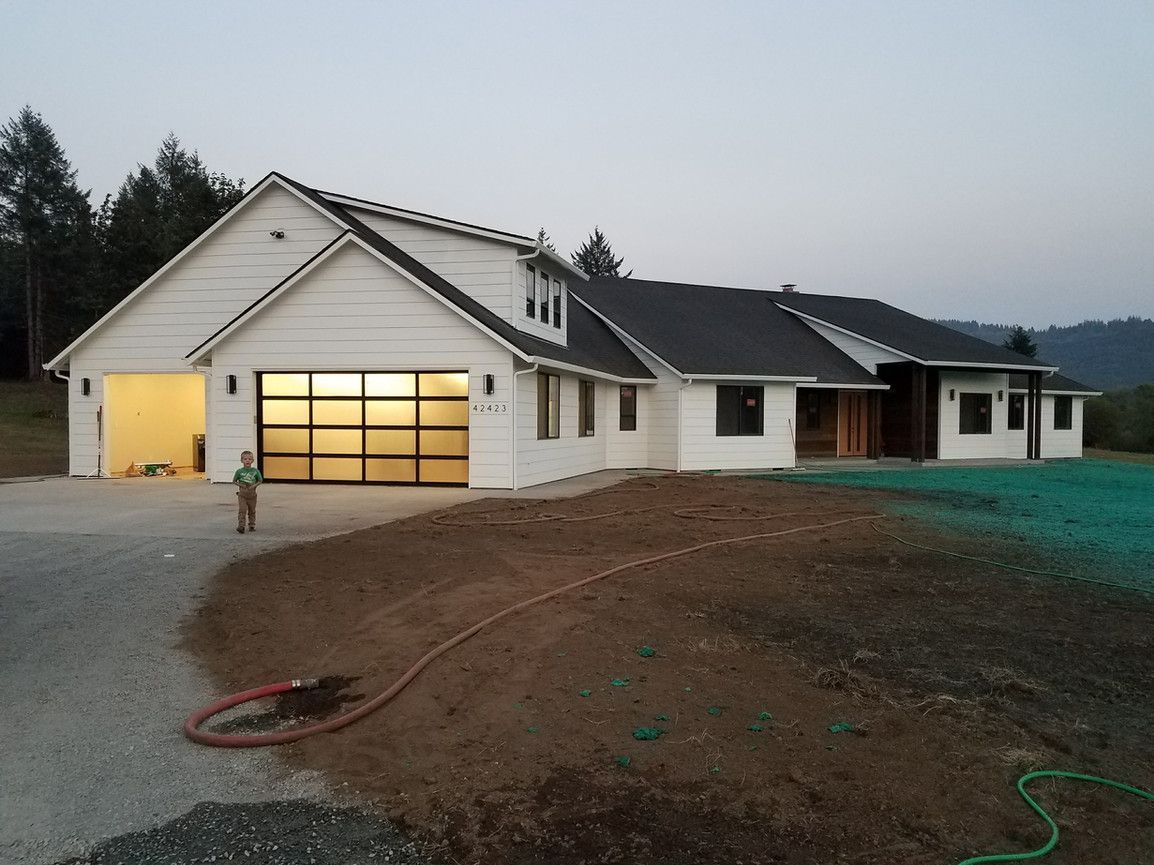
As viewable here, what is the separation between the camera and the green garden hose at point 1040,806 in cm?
285

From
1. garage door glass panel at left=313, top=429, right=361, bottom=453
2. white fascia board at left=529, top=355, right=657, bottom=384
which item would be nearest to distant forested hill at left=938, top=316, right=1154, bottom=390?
white fascia board at left=529, top=355, right=657, bottom=384

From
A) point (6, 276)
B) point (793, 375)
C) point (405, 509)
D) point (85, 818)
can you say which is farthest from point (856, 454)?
point (6, 276)

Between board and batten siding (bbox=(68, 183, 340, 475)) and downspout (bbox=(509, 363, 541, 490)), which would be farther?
board and batten siding (bbox=(68, 183, 340, 475))

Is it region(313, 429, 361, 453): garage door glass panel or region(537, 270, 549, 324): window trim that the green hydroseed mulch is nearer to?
region(537, 270, 549, 324): window trim

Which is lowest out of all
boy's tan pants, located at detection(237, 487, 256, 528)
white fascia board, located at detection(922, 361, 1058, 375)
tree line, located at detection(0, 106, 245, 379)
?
boy's tan pants, located at detection(237, 487, 256, 528)

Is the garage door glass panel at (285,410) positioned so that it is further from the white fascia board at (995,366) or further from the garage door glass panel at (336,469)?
the white fascia board at (995,366)

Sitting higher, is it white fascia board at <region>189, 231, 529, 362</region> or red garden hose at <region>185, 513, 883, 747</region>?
white fascia board at <region>189, 231, 529, 362</region>

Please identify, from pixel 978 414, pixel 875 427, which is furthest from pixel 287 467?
pixel 978 414

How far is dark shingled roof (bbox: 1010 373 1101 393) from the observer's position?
26.6 metres

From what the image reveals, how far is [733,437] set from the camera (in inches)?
832

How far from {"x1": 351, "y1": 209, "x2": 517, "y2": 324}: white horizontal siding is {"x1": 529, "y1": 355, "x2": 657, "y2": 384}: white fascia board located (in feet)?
5.37

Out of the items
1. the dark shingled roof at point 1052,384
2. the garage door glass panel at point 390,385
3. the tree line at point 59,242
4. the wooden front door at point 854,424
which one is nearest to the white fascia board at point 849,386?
the wooden front door at point 854,424

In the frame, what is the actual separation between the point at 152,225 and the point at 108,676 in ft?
151

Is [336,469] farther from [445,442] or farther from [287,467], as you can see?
[445,442]
